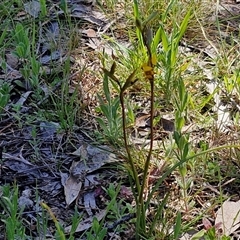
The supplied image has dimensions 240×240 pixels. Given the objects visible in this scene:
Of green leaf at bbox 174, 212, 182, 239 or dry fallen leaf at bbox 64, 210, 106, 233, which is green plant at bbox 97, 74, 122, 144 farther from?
green leaf at bbox 174, 212, 182, 239

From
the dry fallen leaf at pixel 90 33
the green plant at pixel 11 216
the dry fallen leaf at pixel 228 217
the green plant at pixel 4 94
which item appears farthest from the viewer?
the dry fallen leaf at pixel 90 33

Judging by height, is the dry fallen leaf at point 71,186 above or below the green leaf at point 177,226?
below

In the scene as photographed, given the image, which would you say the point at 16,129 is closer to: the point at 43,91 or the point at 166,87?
the point at 43,91

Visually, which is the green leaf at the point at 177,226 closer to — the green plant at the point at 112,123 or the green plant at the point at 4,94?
the green plant at the point at 112,123

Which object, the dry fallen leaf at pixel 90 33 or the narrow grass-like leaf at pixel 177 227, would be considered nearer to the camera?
the narrow grass-like leaf at pixel 177 227

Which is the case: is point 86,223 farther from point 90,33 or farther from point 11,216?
point 90,33

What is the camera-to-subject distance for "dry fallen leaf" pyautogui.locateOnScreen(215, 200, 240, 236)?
1.42m

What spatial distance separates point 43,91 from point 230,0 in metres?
0.91

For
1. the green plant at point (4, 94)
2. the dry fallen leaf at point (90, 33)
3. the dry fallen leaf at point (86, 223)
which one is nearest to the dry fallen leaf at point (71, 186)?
the dry fallen leaf at point (86, 223)

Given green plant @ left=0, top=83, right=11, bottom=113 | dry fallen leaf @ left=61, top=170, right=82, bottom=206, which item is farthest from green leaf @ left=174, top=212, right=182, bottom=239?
green plant @ left=0, top=83, right=11, bottom=113

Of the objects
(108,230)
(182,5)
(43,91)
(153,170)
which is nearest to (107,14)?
(182,5)

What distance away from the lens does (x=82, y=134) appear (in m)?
1.70

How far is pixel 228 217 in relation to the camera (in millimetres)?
1454

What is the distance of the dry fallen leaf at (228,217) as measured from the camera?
4.66 feet
